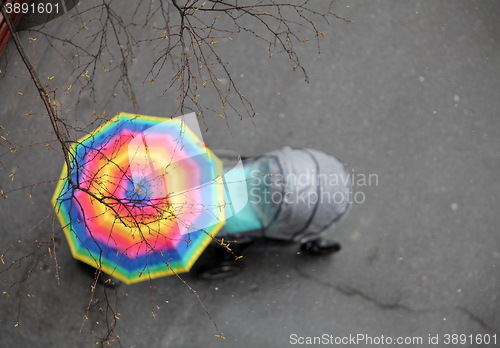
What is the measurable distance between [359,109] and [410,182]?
1.02 metres

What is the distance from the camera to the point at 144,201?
4.69 m

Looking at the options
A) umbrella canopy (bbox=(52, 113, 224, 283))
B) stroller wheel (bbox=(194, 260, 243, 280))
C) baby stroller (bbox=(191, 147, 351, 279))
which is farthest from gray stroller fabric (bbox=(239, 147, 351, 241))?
stroller wheel (bbox=(194, 260, 243, 280))

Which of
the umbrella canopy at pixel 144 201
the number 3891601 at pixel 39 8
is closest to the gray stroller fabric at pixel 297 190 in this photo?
the umbrella canopy at pixel 144 201

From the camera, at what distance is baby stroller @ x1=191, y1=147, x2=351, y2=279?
4711 mm

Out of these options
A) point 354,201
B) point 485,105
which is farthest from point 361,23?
point 354,201

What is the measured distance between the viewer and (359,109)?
6.47 metres

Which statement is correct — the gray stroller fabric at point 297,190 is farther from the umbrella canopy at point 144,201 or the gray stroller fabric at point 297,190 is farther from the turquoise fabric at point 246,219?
the umbrella canopy at point 144,201

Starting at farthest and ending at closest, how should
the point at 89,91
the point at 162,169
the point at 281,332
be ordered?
1. the point at 89,91
2. the point at 281,332
3. the point at 162,169

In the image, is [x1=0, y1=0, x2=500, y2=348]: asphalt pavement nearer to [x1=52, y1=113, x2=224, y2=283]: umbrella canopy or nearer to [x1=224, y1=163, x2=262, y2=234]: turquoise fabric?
[x1=224, y1=163, x2=262, y2=234]: turquoise fabric

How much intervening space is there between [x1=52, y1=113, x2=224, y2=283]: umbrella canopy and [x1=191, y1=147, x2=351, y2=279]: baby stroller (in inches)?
8.0

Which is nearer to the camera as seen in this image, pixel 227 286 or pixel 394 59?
pixel 227 286

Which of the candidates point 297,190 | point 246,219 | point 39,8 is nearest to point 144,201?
point 246,219

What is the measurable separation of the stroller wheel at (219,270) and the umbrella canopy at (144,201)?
749 millimetres

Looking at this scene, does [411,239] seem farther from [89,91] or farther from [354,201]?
[89,91]
